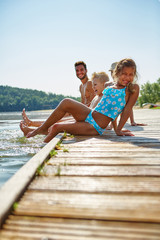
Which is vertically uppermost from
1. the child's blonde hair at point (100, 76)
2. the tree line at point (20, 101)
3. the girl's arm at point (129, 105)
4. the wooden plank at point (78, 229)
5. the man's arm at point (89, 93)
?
the tree line at point (20, 101)

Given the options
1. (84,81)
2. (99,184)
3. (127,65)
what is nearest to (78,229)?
(99,184)

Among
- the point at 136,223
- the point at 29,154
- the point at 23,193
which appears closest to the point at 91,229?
the point at 136,223

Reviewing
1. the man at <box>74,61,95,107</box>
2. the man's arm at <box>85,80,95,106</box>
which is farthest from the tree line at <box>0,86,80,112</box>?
the man's arm at <box>85,80,95,106</box>

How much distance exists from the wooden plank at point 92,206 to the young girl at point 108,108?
227 centimetres

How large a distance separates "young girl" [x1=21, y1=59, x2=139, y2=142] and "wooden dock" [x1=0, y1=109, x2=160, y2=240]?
1.68 metres

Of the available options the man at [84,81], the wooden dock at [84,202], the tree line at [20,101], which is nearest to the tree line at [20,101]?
the tree line at [20,101]

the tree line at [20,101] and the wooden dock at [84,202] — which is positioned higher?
the tree line at [20,101]

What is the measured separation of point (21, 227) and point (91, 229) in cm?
32

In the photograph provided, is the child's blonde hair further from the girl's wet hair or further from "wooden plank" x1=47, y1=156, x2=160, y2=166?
"wooden plank" x1=47, y1=156, x2=160, y2=166

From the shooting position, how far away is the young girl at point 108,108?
3.25 meters

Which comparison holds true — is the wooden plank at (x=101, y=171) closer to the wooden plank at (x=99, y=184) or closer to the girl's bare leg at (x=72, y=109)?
the wooden plank at (x=99, y=184)

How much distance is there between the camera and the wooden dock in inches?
34.5

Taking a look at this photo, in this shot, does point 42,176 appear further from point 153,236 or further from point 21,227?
point 153,236

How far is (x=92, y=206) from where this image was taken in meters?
1.07
